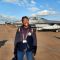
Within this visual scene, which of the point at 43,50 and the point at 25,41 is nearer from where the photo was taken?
the point at 25,41

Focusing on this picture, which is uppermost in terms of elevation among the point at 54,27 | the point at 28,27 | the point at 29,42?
the point at 28,27

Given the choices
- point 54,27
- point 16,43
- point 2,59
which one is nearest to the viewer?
point 16,43

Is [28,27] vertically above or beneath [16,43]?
above

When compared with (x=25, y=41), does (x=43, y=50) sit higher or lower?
lower

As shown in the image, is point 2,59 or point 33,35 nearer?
point 33,35

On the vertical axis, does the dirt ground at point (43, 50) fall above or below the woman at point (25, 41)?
below

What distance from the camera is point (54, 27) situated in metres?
46.8

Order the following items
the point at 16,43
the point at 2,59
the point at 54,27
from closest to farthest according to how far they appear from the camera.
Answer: the point at 16,43, the point at 2,59, the point at 54,27

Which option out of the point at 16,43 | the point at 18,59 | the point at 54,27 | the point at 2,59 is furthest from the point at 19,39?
the point at 54,27

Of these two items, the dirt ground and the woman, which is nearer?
the woman

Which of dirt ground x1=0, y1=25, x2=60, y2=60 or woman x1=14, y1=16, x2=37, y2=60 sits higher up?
woman x1=14, y1=16, x2=37, y2=60

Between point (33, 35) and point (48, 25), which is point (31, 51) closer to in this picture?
point (33, 35)

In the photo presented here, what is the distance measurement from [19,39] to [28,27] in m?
0.44

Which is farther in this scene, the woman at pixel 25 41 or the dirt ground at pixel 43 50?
the dirt ground at pixel 43 50
